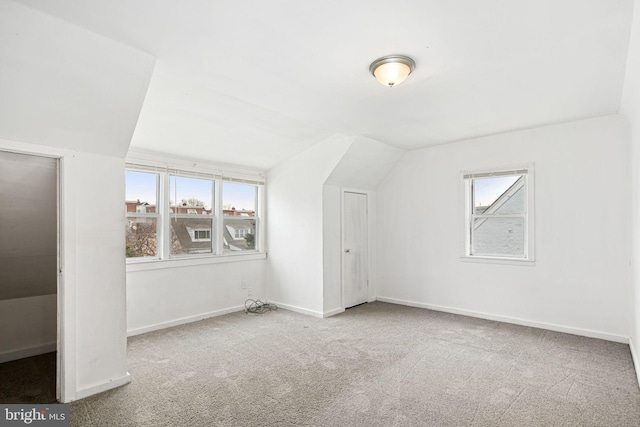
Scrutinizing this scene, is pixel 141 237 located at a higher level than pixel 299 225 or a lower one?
lower

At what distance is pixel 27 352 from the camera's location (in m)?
3.41

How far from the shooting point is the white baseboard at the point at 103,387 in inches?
101

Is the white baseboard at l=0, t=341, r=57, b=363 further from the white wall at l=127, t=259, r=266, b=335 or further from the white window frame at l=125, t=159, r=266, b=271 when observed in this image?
the white window frame at l=125, t=159, r=266, b=271

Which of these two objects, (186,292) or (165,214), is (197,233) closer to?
(165,214)

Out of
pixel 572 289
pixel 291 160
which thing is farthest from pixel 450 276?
pixel 291 160

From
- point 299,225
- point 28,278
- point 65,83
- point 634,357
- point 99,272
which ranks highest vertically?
point 65,83

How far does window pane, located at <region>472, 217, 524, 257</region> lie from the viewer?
4.45m

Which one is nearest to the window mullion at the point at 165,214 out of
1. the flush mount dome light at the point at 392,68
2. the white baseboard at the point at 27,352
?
the white baseboard at the point at 27,352

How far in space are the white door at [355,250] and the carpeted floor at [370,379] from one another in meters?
0.99

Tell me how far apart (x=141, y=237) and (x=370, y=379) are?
3.13m

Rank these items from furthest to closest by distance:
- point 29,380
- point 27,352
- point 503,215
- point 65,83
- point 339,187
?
point 339,187 → point 503,215 → point 27,352 → point 29,380 → point 65,83

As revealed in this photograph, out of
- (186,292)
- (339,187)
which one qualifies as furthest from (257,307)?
(339,187)

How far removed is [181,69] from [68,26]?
0.75 meters

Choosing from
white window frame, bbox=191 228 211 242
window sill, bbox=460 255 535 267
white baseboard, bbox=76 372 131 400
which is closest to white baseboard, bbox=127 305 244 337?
white window frame, bbox=191 228 211 242
